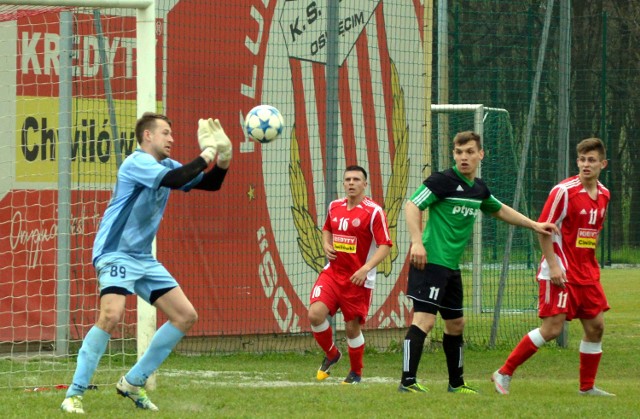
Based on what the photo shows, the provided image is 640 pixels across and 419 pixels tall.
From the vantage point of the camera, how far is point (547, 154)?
18.0 m

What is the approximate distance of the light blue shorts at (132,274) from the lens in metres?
7.68

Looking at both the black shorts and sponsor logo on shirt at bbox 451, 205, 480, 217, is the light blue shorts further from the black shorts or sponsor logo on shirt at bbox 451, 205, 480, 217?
sponsor logo on shirt at bbox 451, 205, 480, 217

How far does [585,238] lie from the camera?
939 cm

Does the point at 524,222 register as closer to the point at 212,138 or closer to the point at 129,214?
the point at 212,138

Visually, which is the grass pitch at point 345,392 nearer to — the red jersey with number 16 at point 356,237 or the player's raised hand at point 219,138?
the red jersey with number 16 at point 356,237

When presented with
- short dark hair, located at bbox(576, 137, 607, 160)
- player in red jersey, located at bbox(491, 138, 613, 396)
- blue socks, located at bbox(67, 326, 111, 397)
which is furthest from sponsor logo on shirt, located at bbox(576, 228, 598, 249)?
blue socks, located at bbox(67, 326, 111, 397)

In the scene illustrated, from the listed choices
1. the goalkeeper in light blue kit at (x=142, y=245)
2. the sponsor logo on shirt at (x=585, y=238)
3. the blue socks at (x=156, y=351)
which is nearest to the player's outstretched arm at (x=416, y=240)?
the sponsor logo on shirt at (x=585, y=238)

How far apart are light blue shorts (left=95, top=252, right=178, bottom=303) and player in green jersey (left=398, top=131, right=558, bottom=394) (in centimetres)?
199

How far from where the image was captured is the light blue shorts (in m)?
7.68

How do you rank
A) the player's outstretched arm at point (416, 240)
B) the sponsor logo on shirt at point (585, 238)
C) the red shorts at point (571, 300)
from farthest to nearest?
the sponsor logo on shirt at point (585, 238), the red shorts at point (571, 300), the player's outstretched arm at point (416, 240)

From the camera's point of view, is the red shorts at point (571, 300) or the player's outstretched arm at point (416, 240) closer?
the player's outstretched arm at point (416, 240)

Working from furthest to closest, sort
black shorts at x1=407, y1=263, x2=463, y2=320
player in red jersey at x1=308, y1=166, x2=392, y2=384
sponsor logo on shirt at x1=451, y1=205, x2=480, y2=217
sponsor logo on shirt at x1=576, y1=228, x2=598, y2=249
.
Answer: player in red jersey at x1=308, y1=166, x2=392, y2=384
sponsor logo on shirt at x1=576, y1=228, x2=598, y2=249
sponsor logo on shirt at x1=451, y1=205, x2=480, y2=217
black shorts at x1=407, y1=263, x2=463, y2=320

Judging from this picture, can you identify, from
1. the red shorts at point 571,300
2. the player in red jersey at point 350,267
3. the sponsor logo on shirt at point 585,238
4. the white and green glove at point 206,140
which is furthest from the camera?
the player in red jersey at point 350,267

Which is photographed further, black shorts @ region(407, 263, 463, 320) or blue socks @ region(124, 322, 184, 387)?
black shorts @ region(407, 263, 463, 320)
